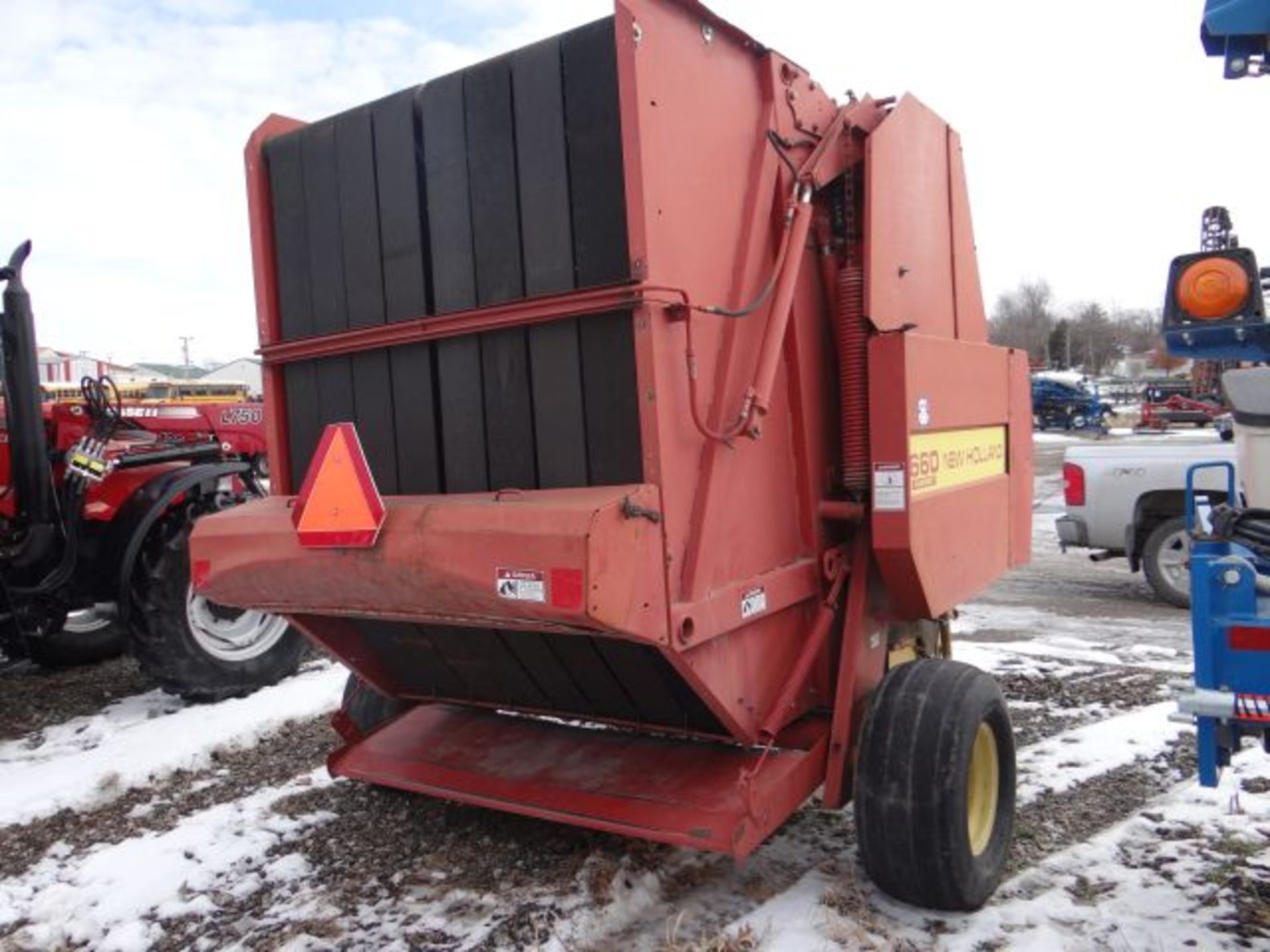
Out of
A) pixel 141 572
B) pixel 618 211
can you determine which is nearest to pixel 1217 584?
pixel 618 211

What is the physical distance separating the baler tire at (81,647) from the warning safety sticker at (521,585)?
4.75m

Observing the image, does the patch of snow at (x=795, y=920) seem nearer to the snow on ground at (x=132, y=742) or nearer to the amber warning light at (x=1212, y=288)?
the amber warning light at (x=1212, y=288)

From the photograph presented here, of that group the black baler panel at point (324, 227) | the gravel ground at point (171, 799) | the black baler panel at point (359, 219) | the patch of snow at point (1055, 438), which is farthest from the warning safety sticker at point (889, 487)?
the patch of snow at point (1055, 438)

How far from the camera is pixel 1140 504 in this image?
27.4 ft

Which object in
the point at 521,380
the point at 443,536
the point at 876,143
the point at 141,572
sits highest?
the point at 876,143

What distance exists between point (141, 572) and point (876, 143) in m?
4.43

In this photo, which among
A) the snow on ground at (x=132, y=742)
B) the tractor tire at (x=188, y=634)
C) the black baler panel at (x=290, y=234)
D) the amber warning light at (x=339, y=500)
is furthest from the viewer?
the tractor tire at (x=188, y=634)

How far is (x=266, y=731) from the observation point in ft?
17.1

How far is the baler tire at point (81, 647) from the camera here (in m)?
6.60

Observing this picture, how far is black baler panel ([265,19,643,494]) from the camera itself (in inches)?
113

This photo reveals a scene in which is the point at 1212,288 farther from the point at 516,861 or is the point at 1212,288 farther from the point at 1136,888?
the point at 516,861

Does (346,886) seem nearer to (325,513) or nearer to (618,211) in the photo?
(325,513)

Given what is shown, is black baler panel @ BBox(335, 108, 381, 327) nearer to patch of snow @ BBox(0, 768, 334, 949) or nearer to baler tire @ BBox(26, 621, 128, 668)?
patch of snow @ BBox(0, 768, 334, 949)

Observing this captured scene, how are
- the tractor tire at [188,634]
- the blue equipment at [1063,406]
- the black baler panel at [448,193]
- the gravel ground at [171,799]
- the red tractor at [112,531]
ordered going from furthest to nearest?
the blue equipment at [1063,406] < the tractor tire at [188,634] < the red tractor at [112,531] < the gravel ground at [171,799] < the black baler panel at [448,193]
